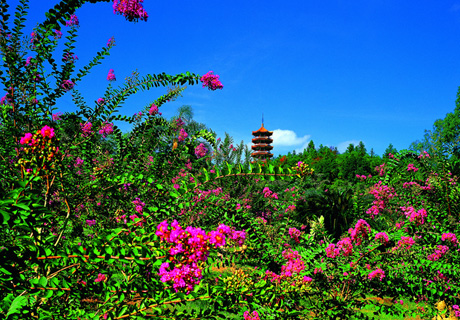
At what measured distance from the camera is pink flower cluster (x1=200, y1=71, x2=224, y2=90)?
3.14 metres

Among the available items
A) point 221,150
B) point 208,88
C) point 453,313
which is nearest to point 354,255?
point 453,313

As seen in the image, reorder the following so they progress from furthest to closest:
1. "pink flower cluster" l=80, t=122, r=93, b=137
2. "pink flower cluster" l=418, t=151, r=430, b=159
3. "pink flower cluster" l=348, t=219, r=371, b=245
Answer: "pink flower cluster" l=418, t=151, r=430, b=159, "pink flower cluster" l=348, t=219, r=371, b=245, "pink flower cluster" l=80, t=122, r=93, b=137

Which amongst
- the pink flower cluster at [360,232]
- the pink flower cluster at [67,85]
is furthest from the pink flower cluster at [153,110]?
the pink flower cluster at [360,232]

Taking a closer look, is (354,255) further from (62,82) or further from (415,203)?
(62,82)

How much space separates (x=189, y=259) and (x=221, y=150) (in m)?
10.0

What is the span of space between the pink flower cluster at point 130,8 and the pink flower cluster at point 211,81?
0.81 m

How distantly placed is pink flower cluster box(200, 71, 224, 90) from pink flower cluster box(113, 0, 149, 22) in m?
0.81

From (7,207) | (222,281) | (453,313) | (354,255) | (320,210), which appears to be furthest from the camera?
(320,210)

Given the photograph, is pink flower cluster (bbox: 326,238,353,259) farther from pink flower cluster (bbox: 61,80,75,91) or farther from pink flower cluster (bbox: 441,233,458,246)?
pink flower cluster (bbox: 61,80,75,91)

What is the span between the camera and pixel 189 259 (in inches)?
67.4

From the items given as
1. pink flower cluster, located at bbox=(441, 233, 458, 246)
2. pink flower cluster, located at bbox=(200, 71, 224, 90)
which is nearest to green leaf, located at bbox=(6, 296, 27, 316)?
pink flower cluster, located at bbox=(200, 71, 224, 90)

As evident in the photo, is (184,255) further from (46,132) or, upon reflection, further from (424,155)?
(424,155)

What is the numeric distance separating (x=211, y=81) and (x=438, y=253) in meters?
4.22

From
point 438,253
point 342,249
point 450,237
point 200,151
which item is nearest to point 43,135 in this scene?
point 342,249
